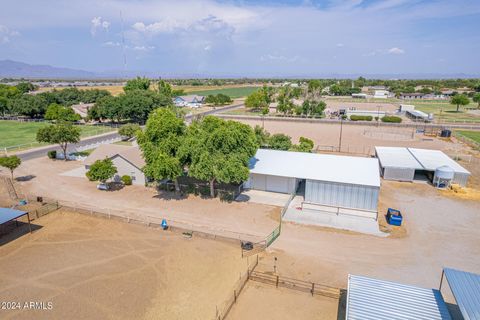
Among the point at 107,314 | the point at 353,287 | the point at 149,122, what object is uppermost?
the point at 149,122

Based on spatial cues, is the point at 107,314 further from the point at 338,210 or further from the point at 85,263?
the point at 338,210

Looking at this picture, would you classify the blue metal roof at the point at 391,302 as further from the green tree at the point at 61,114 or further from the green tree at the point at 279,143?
the green tree at the point at 61,114

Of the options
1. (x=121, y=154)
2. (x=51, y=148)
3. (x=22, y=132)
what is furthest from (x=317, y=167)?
(x=22, y=132)

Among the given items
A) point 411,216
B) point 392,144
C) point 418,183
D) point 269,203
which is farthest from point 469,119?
point 269,203

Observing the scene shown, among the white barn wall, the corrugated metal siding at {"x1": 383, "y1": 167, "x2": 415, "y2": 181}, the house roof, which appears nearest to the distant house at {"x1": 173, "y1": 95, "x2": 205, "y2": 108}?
the house roof

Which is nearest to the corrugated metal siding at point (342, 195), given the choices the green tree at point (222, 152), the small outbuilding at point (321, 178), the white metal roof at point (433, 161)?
the small outbuilding at point (321, 178)

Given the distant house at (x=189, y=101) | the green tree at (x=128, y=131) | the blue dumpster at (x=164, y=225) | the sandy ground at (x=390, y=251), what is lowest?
the sandy ground at (x=390, y=251)
